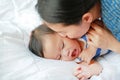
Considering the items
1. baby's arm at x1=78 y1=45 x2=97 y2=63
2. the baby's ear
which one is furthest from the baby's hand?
the baby's ear

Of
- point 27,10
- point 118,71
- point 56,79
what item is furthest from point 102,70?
point 27,10

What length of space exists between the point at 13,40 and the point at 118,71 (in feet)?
1.39

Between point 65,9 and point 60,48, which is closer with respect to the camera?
point 65,9

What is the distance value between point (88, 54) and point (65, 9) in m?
0.22

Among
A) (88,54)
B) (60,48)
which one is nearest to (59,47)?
(60,48)

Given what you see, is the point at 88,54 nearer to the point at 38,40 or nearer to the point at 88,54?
the point at 88,54

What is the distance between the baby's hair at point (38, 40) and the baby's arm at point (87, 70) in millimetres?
157

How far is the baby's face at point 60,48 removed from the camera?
43.2 inches

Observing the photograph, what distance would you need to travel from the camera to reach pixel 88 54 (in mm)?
1096

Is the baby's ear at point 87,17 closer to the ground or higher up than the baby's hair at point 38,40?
higher up

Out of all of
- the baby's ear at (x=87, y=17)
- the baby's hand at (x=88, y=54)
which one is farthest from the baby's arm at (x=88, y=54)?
the baby's ear at (x=87, y=17)

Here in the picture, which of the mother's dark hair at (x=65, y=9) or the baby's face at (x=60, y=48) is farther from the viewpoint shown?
the baby's face at (x=60, y=48)

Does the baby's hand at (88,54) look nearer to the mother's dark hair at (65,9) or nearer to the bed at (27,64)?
the bed at (27,64)

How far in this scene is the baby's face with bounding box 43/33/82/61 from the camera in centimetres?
110
